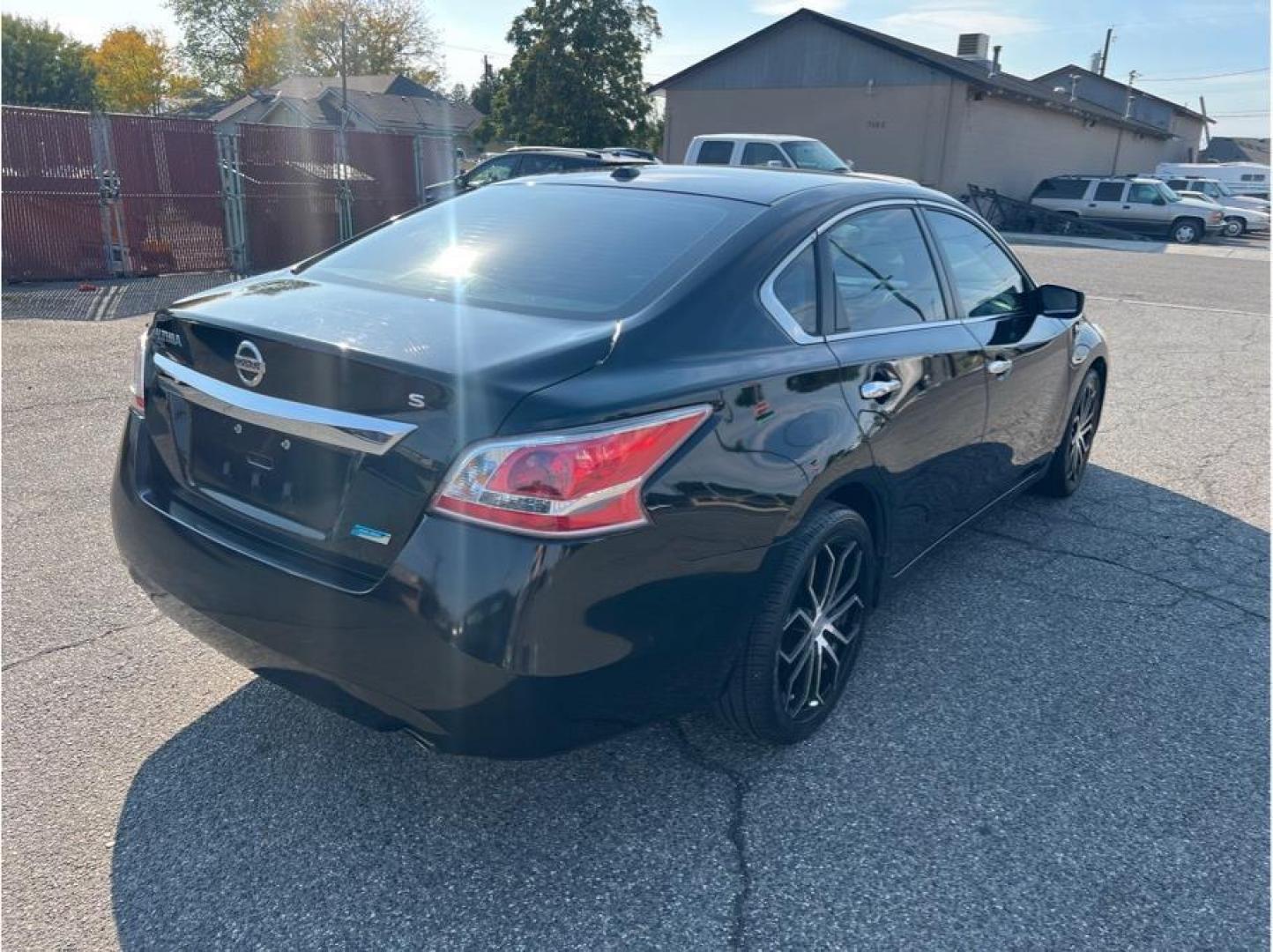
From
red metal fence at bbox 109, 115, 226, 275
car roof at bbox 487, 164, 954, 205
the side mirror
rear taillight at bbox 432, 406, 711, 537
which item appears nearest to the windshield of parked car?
red metal fence at bbox 109, 115, 226, 275

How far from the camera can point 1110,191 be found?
28.9 meters

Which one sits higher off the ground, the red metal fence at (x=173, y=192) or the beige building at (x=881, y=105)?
the beige building at (x=881, y=105)

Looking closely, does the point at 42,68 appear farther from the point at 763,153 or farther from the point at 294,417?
the point at 294,417

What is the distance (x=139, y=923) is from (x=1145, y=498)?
504 centimetres

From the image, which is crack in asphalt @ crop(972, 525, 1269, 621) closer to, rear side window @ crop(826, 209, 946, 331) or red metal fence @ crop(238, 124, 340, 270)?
rear side window @ crop(826, 209, 946, 331)

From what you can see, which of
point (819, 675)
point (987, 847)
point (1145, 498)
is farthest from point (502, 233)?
point (1145, 498)

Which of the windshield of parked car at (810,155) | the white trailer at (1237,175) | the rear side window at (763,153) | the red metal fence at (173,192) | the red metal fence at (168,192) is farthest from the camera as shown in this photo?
the white trailer at (1237,175)

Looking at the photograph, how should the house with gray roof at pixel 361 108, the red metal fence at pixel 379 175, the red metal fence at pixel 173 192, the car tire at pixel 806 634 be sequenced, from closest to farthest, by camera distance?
the car tire at pixel 806 634 → the red metal fence at pixel 173 192 → the red metal fence at pixel 379 175 → the house with gray roof at pixel 361 108

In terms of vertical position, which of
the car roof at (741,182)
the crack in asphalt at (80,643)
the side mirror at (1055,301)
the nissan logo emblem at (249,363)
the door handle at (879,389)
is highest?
the car roof at (741,182)

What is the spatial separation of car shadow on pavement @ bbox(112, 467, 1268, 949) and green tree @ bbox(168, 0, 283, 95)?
7604 centimetres

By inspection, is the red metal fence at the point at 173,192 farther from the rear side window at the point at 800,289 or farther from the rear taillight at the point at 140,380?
the rear side window at the point at 800,289

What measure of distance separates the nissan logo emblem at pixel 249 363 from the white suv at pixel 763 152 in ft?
49.3

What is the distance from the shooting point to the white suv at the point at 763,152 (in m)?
17.0

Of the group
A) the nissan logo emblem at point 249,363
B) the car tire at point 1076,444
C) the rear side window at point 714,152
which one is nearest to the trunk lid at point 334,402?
the nissan logo emblem at point 249,363
